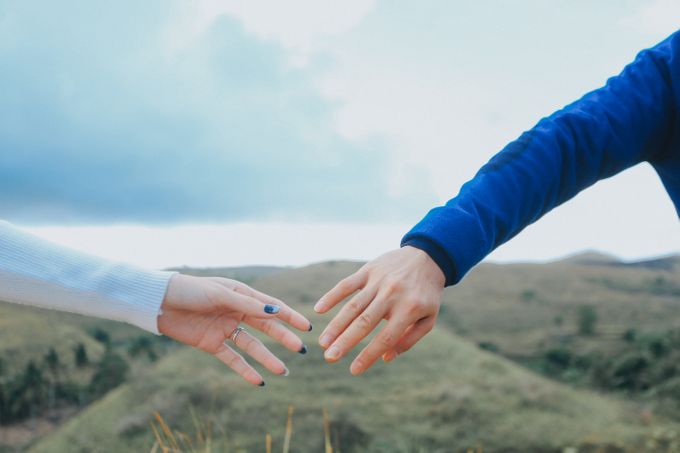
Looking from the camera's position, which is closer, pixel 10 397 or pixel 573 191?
pixel 573 191

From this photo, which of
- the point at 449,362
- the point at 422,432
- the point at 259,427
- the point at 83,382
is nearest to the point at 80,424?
the point at 83,382

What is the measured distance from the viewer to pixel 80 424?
22.9 m

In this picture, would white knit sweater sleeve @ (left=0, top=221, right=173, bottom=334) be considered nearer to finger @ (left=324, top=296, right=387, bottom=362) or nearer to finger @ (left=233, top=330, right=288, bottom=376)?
finger @ (left=233, top=330, right=288, bottom=376)

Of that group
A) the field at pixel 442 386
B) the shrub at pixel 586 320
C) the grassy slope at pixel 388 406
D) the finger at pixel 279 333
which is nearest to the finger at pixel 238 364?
the finger at pixel 279 333

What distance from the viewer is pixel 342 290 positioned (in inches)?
69.1

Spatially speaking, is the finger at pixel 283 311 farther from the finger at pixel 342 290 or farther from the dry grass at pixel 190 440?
the dry grass at pixel 190 440

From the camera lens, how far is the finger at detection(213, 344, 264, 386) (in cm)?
209

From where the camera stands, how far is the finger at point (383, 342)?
1671 mm

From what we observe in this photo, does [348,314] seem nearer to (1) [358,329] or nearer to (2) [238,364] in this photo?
(1) [358,329]

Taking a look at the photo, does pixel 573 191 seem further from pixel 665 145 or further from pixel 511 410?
pixel 511 410

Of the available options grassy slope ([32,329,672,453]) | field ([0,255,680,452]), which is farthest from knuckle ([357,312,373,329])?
grassy slope ([32,329,672,453])

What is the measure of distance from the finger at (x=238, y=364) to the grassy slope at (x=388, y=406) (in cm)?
1893

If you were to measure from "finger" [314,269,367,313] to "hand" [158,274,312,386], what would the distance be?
0.53 ft

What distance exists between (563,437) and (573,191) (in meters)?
23.9
